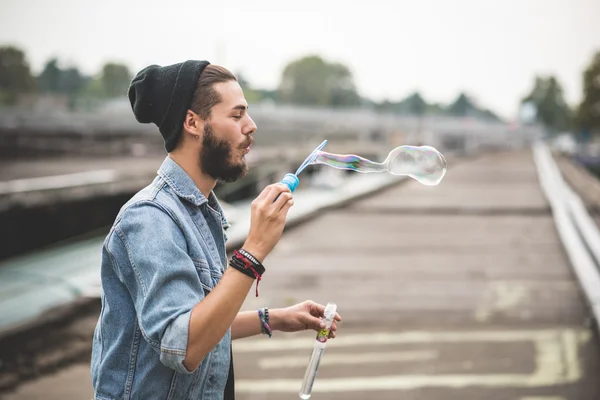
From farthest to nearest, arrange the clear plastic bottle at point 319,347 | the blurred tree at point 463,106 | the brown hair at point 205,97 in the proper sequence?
the blurred tree at point 463,106
the clear plastic bottle at point 319,347
the brown hair at point 205,97

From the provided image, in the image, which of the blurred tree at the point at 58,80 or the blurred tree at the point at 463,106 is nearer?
the blurred tree at the point at 463,106

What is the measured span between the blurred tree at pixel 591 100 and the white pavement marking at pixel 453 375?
75.9 m

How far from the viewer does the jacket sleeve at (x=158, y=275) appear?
154cm

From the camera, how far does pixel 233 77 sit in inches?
73.4

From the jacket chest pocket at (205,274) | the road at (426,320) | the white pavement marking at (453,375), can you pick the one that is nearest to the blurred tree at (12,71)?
the road at (426,320)

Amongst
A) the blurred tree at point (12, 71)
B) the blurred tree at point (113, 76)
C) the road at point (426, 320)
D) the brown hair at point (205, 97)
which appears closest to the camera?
the brown hair at point (205, 97)

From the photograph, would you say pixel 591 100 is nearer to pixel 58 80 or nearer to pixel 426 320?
pixel 426 320

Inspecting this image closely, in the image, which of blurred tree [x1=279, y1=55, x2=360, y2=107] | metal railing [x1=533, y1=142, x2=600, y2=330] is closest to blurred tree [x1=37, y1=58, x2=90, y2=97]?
blurred tree [x1=279, y1=55, x2=360, y2=107]

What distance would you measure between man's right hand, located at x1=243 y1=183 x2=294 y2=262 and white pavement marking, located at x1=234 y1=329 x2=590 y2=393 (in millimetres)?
2775

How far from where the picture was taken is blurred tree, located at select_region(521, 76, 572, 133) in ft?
350

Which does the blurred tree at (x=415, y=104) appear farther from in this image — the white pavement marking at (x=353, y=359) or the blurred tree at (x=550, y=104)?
the white pavement marking at (x=353, y=359)

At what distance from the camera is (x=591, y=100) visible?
72312mm

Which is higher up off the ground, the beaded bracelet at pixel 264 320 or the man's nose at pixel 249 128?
the man's nose at pixel 249 128

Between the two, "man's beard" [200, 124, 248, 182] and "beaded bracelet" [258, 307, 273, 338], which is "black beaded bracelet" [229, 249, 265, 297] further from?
"beaded bracelet" [258, 307, 273, 338]
